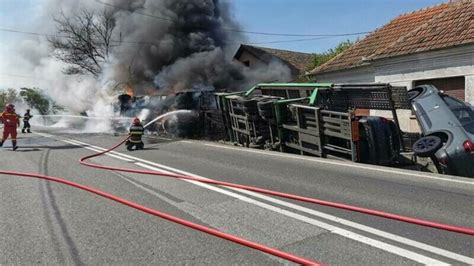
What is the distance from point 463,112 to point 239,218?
19.0ft

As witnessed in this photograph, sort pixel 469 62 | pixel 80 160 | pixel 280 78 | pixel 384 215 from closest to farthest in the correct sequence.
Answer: pixel 384 215
pixel 80 160
pixel 469 62
pixel 280 78

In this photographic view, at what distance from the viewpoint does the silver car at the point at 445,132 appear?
24.1 feet

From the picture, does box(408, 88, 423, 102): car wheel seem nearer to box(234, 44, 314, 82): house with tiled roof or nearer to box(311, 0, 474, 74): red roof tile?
box(311, 0, 474, 74): red roof tile

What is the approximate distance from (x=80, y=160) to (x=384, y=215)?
7.25 m

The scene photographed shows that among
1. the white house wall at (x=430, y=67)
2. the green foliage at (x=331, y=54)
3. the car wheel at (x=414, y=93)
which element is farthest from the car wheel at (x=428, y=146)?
the green foliage at (x=331, y=54)

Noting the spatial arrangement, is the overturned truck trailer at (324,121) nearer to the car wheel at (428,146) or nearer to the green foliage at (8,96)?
the car wheel at (428,146)

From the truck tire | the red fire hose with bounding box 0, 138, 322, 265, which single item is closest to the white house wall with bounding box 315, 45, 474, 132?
the truck tire

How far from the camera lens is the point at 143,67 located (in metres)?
29.2

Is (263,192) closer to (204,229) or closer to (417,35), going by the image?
(204,229)

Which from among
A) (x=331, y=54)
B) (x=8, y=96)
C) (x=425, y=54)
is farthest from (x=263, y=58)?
(x=8, y=96)

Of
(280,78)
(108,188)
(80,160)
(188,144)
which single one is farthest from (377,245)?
(280,78)

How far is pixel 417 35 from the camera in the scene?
14.6m

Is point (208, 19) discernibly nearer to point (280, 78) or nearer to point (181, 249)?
point (280, 78)

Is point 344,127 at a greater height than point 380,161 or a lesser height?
greater
